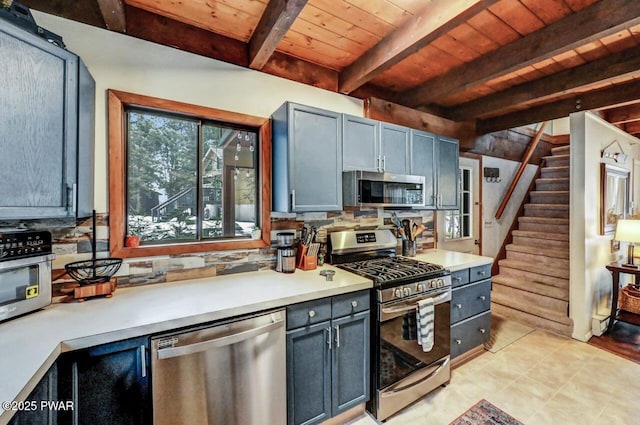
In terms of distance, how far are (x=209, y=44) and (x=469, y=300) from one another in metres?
3.19

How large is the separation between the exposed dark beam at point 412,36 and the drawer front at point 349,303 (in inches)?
71.9

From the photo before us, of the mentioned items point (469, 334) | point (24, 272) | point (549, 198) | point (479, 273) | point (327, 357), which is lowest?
point (469, 334)

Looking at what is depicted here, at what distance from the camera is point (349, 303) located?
6.15 ft

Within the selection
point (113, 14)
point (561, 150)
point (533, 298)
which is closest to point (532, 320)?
point (533, 298)

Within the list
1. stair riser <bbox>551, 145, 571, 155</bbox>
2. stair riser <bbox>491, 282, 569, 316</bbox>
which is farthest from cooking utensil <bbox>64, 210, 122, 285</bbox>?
stair riser <bbox>551, 145, 571, 155</bbox>

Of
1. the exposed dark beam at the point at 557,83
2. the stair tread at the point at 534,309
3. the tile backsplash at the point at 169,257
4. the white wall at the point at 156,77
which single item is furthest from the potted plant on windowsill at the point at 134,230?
the stair tread at the point at 534,309

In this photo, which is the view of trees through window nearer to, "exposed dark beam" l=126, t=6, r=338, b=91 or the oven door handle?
"exposed dark beam" l=126, t=6, r=338, b=91

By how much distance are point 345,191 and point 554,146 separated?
216 inches

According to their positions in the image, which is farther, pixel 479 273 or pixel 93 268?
pixel 479 273

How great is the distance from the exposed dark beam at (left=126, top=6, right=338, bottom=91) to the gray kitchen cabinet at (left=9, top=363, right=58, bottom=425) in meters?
2.04

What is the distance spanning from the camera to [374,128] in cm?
252

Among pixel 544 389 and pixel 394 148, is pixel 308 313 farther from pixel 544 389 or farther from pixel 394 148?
pixel 544 389

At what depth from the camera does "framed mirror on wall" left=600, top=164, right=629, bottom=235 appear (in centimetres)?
334

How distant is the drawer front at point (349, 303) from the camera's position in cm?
182
